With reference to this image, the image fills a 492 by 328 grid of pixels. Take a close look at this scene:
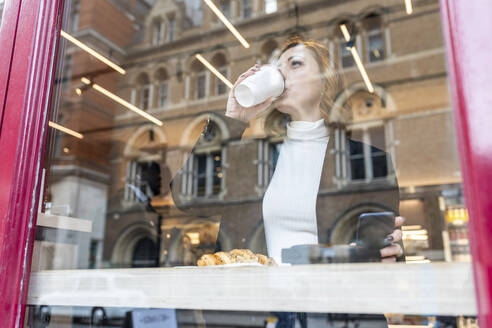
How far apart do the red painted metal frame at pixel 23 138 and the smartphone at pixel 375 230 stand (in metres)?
0.52

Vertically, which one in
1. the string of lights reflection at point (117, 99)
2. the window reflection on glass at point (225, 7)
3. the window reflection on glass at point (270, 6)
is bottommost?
the string of lights reflection at point (117, 99)

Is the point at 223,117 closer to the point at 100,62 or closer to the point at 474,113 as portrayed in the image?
the point at 474,113

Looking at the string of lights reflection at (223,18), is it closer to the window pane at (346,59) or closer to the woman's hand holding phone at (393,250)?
the window pane at (346,59)

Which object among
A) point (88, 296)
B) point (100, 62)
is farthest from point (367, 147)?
point (100, 62)

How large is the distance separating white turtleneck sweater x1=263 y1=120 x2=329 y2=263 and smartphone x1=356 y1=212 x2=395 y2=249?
11 cm

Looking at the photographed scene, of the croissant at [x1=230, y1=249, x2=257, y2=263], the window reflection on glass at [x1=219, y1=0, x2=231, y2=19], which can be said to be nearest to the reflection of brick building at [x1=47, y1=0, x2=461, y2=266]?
the window reflection on glass at [x1=219, y1=0, x2=231, y2=19]

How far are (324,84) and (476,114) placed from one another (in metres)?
0.61

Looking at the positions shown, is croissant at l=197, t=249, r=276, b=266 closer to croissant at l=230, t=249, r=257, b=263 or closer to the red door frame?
croissant at l=230, t=249, r=257, b=263

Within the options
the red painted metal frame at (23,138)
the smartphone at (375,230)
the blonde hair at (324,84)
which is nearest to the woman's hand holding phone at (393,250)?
the smartphone at (375,230)

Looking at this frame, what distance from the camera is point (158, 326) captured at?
3.14 feet

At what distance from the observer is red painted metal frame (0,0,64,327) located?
61cm

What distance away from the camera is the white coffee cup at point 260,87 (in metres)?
0.87

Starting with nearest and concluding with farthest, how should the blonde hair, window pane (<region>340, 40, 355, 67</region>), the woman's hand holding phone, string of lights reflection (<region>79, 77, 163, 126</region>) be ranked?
the woman's hand holding phone < the blonde hair < window pane (<region>340, 40, 355, 67</region>) < string of lights reflection (<region>79, 77, 163, 126</region>)

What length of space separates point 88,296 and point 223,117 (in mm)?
601
